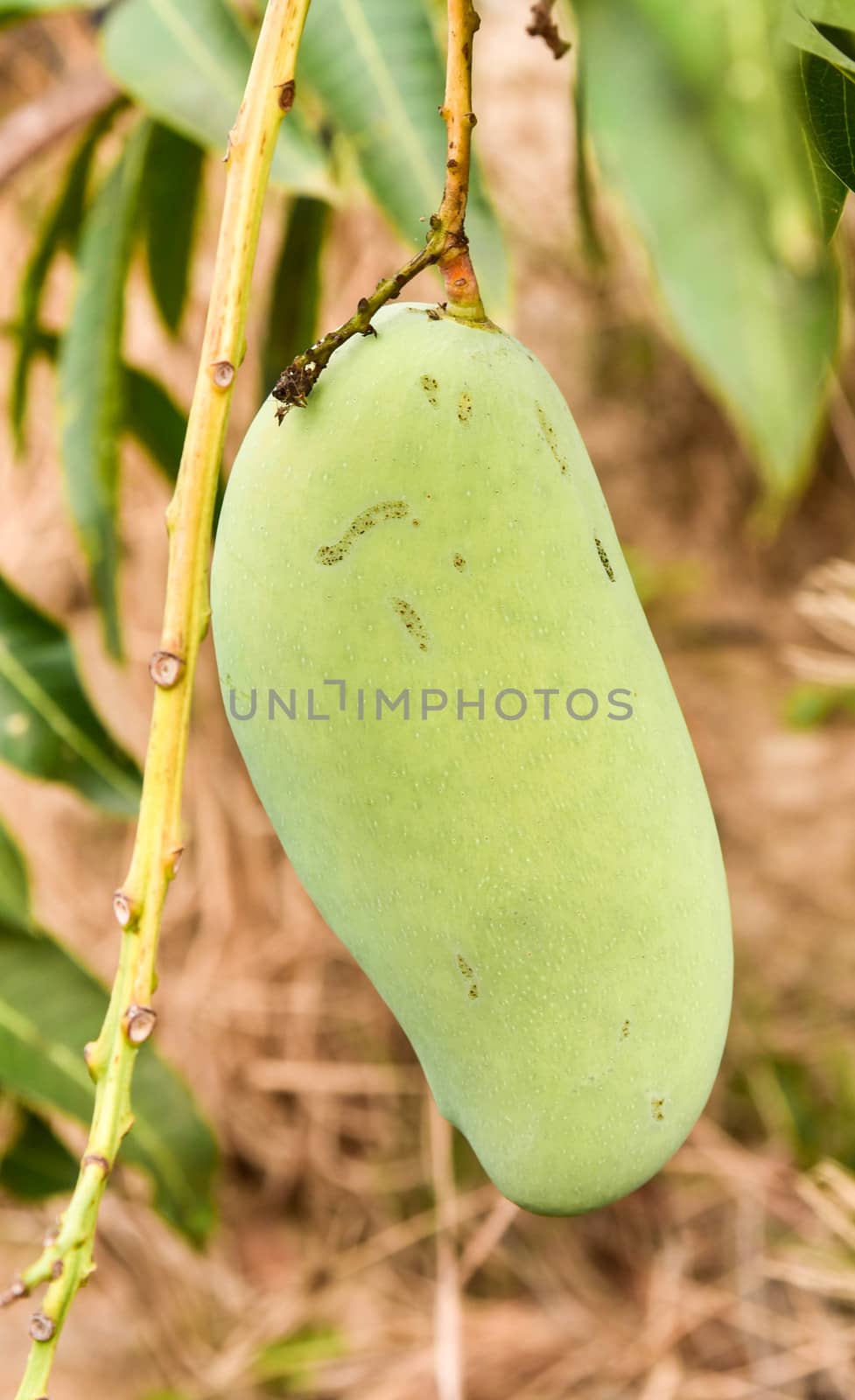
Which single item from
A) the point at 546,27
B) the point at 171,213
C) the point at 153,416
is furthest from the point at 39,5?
the point at 546,27

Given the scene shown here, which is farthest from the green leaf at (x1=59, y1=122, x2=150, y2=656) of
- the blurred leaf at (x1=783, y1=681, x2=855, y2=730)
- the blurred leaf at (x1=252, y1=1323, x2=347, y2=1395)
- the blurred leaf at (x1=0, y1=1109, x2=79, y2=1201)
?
the blurred leaf at (x1=252, y1=1323, x2=347, y2=1395)

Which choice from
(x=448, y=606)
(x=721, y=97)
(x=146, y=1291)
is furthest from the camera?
(x=146, y=1291)

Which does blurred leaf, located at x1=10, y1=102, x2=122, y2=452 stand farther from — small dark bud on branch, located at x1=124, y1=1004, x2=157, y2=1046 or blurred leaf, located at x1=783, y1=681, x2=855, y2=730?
blurred leaf, located at x1=783, y1=681, x2=855, y2=730

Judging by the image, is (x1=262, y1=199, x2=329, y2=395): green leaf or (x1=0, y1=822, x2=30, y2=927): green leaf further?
(x1=262, y1=199, x2=329, y2=395): green leaf

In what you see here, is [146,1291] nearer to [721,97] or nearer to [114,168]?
[114,168]

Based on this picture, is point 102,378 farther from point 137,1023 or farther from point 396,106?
point 137,1023

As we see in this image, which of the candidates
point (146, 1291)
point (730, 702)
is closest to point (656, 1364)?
point (146, 1291)

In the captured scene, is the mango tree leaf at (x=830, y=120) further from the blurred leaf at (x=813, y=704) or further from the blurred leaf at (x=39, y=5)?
the blurred leaf at (x=813, y=704)
